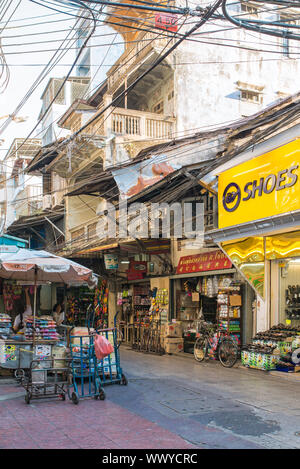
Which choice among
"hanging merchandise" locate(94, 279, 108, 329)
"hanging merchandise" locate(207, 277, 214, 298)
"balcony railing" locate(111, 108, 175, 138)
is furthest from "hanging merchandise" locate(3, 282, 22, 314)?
"hanging merchandise" locate(207, 277, 214, 298)

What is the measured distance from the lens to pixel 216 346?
1373 cm

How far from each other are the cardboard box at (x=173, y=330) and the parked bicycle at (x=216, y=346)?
1607 millimetres

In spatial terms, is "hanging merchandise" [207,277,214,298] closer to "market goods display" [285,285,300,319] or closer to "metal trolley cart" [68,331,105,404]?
"market goods display" [285,285,300,319]

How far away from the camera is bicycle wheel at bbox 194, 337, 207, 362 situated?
14.0 meters

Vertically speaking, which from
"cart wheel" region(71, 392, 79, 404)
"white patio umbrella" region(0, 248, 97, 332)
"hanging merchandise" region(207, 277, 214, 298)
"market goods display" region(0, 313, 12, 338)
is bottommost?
"cart wheel" region(71, 392, 79, 404)

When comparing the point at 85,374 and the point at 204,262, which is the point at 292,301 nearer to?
the point at 204,262

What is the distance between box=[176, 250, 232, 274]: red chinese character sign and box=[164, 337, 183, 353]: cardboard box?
2369 mm

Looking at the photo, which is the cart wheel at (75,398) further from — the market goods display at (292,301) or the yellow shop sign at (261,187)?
the market goods display at (292,301)

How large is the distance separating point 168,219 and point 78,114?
8618 mm

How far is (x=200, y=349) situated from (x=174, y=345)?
2.23m

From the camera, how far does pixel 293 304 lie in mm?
12055

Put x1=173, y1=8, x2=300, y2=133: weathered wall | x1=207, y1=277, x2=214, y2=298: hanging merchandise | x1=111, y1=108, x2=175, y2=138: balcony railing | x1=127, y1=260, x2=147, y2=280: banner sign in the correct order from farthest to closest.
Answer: x1=127, y1=260, x2=147, y2=280: banner sign < x1=173, y1=8, x2=300, y2=133: weathered wall < x1=111, y1=108, x2=175, y2=138: balcony railing < x1=207, y1=277, x2=214, y2=298: hanging merchandise
